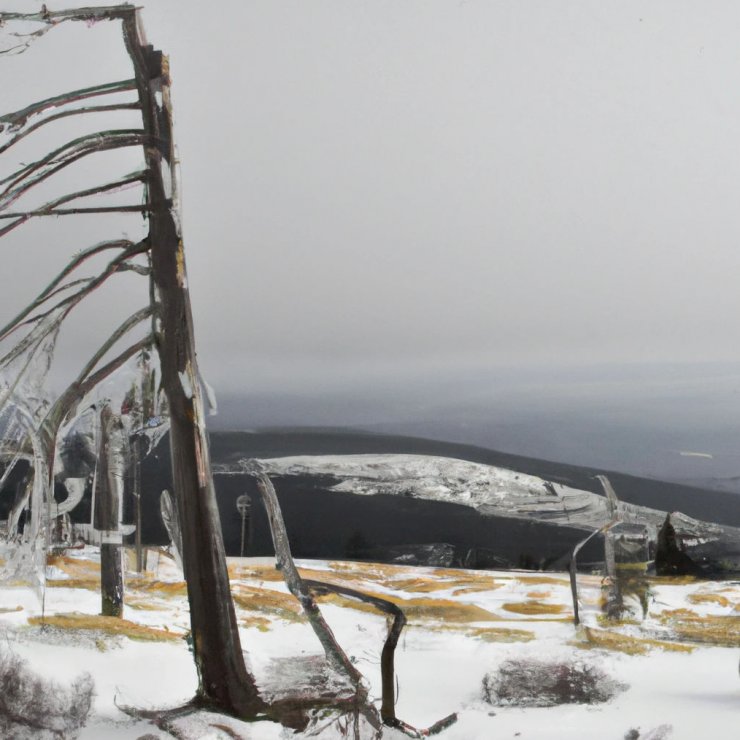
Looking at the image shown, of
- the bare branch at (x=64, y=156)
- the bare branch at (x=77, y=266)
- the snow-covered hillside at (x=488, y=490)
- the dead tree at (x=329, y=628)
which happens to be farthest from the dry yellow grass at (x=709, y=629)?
the bare branch at (x=64, y=156)

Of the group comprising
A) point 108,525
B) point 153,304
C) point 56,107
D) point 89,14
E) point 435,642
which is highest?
point 89,14

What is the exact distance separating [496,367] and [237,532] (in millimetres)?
676

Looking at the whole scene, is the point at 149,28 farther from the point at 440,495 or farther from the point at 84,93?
the point at 440,495

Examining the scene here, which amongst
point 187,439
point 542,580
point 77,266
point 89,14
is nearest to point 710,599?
point 542,580

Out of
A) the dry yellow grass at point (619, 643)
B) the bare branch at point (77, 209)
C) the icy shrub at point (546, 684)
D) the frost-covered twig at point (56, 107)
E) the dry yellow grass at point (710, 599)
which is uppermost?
the frost-covered twig at point (56, 107)

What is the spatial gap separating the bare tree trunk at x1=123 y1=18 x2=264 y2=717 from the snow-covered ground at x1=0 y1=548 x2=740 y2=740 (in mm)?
37

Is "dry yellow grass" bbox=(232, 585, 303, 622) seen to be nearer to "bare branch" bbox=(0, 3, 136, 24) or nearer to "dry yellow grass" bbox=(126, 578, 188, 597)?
"dry yellow grass" bbox=(126, 578, 188, 597)

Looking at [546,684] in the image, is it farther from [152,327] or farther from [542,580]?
[152,327]

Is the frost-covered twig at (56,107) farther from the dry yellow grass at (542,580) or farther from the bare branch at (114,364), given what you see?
the dry yellow grass at (542,580)

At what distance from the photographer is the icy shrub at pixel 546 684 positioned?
5.54 feet

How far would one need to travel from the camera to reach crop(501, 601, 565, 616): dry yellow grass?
174 cm

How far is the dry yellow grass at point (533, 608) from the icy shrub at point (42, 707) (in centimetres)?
93

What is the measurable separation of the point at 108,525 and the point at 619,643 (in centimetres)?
113

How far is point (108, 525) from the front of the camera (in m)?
1.84
